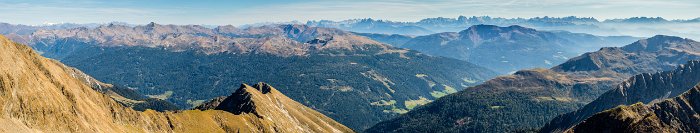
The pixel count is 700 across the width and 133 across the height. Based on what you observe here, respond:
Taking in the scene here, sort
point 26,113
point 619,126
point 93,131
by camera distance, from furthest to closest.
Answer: point 619,126
point 93,131
point 26,113

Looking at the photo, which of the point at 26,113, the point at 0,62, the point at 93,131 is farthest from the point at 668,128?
the point at 0,62

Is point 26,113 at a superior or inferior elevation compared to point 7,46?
inferior

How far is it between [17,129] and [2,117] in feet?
20.7

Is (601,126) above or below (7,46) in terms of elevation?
below

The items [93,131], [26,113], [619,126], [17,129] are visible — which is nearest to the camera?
[17,129]

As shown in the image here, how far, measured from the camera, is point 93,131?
574ft

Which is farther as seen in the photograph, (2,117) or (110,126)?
(110,126)

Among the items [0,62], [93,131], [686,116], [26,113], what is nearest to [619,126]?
[686,116]

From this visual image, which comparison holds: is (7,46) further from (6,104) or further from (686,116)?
(686,116)

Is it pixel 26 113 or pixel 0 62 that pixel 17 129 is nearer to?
pixel 26 113

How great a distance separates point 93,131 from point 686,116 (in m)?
205

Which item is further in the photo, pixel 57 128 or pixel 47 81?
pixel 47 81

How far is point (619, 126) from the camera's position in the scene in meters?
188

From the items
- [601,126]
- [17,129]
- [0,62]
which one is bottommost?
[601,126]
